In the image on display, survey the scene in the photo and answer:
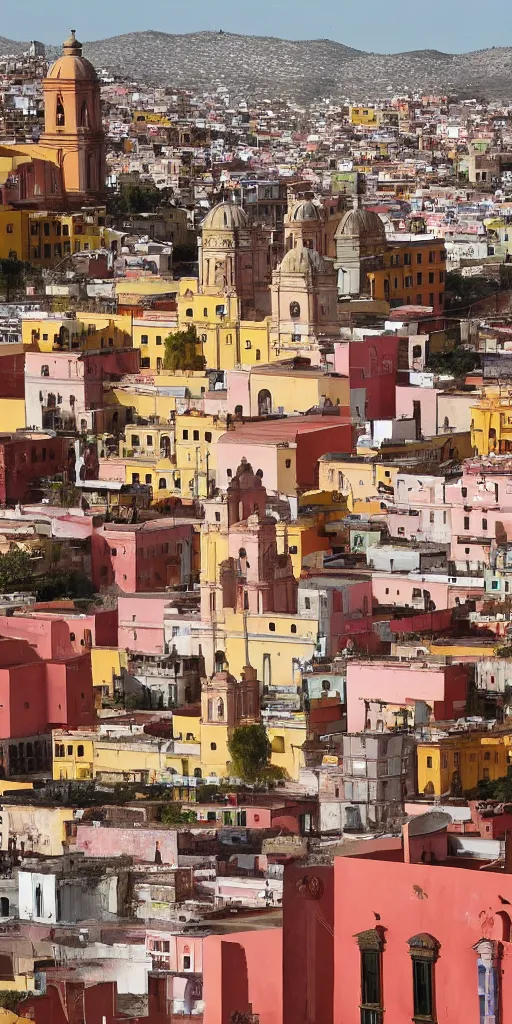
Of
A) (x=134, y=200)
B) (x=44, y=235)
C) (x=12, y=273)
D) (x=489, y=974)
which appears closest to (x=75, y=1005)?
(x=489, y=974)

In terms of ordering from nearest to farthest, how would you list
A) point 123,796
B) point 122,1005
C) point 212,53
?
point 122,1005 < point 123,796 < point 212,53

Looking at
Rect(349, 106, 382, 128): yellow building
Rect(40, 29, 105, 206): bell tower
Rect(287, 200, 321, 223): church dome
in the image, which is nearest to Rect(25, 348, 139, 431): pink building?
Rect(287, 200, 321, 223): church dome

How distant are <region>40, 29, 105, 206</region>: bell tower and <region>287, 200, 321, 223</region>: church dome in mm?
9241

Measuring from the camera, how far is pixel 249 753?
35.6 meters

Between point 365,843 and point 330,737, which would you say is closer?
point 365,843

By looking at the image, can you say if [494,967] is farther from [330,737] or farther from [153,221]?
[153,221]

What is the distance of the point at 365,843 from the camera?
79.7ft

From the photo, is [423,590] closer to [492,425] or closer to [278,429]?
[278,429]

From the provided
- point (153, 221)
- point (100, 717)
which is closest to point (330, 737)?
point (100, 717)

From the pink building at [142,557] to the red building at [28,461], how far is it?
358cm

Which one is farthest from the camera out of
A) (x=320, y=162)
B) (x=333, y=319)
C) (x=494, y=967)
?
(x=320, y=162)

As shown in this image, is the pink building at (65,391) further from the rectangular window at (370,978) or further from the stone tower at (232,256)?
the rectangular window at (370,978)

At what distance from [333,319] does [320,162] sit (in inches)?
1458

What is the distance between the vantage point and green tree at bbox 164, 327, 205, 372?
4997cm
